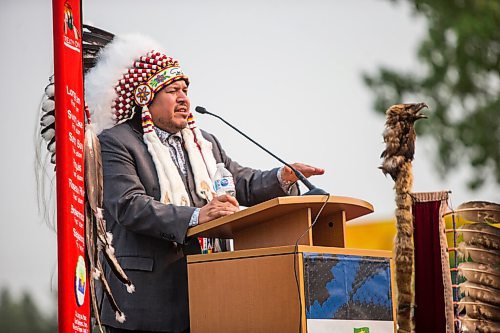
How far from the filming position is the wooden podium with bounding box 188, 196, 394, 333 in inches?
120

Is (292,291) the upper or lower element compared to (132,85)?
lower

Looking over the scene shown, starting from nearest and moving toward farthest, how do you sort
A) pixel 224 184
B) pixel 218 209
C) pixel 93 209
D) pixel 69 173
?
pixel 69 173
pixel 93 209
pixel 218 209
pixel 224 184

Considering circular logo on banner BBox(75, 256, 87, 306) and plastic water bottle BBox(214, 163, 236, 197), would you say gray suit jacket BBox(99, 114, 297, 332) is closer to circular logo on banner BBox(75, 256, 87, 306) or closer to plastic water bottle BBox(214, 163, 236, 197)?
plastic water bottle BBox(214, 163, 236, 197)

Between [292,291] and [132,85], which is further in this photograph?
[132,85]

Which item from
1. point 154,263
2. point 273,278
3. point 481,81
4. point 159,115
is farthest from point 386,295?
point 481,81

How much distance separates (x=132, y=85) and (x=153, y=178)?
1.43 feet

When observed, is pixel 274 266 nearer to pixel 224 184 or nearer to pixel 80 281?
pixel 80 281

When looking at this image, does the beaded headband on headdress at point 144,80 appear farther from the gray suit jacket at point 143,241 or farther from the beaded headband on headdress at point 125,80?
the gray suit jacket at point 143,241

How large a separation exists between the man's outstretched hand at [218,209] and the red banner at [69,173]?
A: 59 centimetres

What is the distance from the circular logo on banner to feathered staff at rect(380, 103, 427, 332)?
1335 millimetres

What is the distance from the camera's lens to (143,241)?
12.4 ft

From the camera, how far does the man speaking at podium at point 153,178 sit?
145 inches

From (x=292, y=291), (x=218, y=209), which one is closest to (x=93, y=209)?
(x=218, y=209)

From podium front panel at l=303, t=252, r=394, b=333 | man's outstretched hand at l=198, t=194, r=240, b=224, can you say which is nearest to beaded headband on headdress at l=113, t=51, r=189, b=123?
man's outstretched hand at l=198, t=194, r=240, b=224
